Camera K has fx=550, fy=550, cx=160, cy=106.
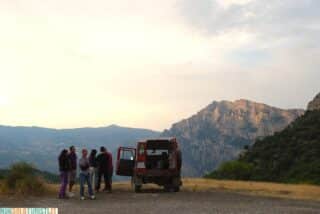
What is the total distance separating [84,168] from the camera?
20.4 m

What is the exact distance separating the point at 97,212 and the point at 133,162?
9.26 metres

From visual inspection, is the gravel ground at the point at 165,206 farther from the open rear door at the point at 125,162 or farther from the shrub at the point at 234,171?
the shrub at the point at 234,171

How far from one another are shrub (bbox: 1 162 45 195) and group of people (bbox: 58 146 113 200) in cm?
188

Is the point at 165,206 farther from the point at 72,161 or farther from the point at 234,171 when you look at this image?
the point at 234,171

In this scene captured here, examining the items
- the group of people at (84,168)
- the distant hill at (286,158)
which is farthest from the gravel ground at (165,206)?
the distant hill at (286,158)

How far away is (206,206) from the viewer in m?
17.8

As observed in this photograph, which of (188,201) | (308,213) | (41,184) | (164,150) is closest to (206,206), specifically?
(188,201)

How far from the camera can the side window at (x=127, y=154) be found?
24859mm

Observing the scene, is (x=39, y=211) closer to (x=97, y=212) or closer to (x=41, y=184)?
(x=97, y=212)

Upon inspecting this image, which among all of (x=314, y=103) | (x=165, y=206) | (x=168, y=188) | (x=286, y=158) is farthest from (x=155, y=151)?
(x=314, y=103)

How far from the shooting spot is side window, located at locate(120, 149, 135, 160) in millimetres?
24859

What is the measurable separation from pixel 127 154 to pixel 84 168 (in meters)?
5.06

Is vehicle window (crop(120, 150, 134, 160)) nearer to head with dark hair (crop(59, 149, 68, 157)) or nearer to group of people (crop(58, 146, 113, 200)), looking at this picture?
group of people (crop(58, 146, 113, 200))

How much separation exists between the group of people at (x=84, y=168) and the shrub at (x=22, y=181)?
1.88 m
